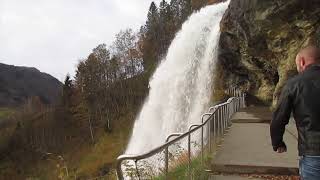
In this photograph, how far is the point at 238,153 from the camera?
11.0 meters

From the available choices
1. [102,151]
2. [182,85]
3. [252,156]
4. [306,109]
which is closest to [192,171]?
[252,156]

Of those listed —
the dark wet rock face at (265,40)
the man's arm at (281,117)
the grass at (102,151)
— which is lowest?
the grass at (102,151)

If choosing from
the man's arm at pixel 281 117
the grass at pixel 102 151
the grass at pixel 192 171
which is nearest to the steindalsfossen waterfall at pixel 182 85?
the grass at pixel 102 151

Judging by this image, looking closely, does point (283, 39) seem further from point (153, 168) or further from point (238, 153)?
point (153, 168)

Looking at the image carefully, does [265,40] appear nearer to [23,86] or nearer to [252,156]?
[252,156]

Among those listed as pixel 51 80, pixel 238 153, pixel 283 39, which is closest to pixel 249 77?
pixel 283 39

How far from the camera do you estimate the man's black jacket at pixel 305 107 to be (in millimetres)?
4195

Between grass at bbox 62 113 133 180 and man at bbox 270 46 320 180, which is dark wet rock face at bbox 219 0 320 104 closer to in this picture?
man at bbox 270 46 320 180

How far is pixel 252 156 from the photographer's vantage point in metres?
10.6

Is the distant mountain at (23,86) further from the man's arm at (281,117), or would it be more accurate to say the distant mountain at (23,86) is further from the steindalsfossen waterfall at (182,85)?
the man's arm at (281,117)

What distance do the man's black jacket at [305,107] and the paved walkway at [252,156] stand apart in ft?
15.3

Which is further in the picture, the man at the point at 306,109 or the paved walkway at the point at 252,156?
the paved walkway at the point at 252,156

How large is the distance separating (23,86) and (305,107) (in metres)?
171

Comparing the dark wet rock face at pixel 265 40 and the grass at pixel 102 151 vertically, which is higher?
the dark wet rock face at pixel 265 40
